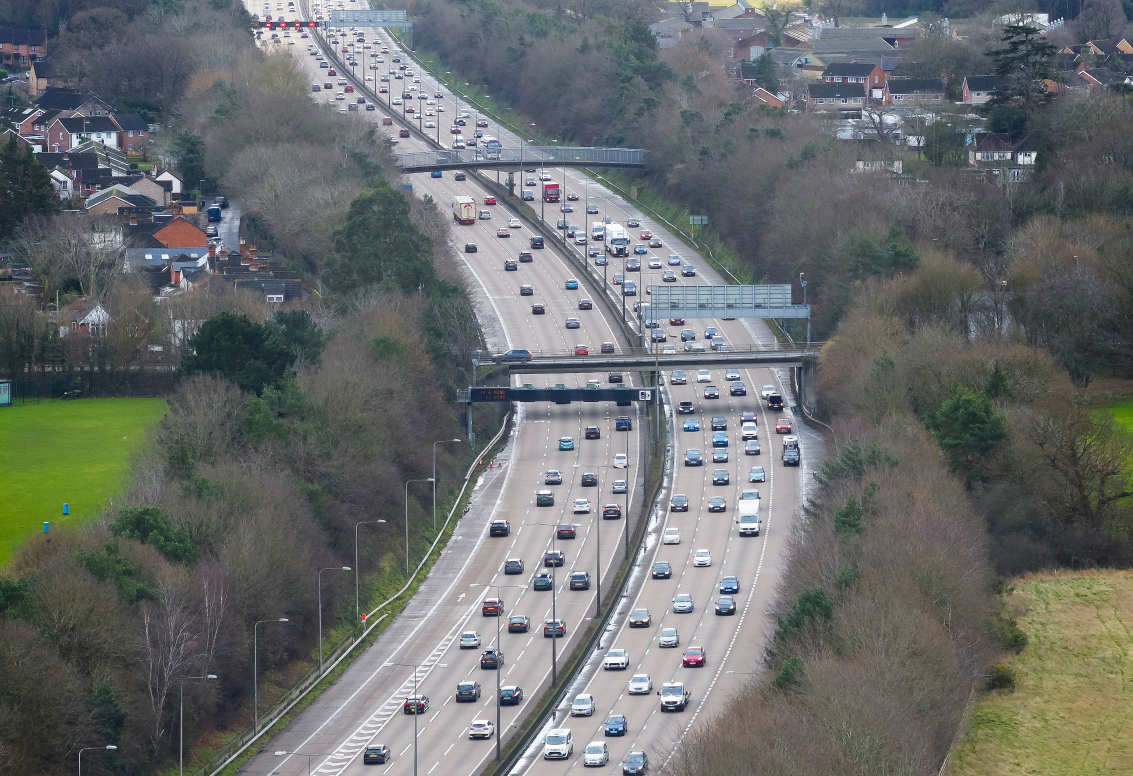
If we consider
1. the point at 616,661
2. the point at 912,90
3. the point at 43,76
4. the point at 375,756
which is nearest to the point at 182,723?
the point at 375,756

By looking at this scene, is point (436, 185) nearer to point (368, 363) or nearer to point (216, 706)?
point (368, 363)

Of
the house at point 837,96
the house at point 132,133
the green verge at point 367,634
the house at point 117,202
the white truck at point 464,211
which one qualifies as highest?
the house at point 837,96

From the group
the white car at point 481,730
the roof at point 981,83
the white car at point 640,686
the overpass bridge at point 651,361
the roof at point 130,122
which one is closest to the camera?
the white car at point 481,730

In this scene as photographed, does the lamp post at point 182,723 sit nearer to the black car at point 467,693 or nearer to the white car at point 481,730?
the white car at point 481,730

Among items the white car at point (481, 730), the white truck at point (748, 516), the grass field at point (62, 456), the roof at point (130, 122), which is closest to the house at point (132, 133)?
the roof at point (130, 122)

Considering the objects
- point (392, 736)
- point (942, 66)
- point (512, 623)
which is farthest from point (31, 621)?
point (942, 66)

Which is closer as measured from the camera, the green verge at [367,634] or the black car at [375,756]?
the black car at [375,756]
